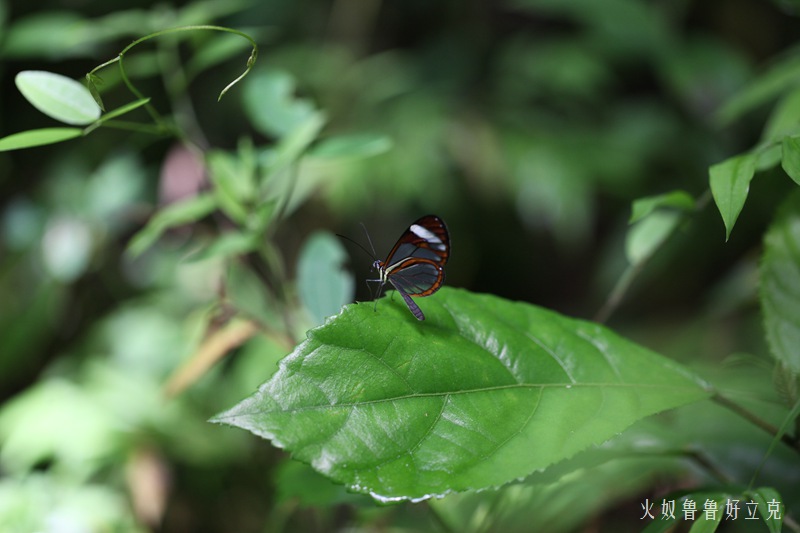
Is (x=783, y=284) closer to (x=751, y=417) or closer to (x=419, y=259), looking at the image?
(x=751, y=417)

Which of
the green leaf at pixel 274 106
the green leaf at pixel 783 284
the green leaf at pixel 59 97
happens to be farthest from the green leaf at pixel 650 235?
the green leaf at pixel 59 97

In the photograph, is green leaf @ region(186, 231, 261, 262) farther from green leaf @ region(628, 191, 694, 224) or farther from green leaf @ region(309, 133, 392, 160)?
green leaf @ region(628, 191, 694, 224)

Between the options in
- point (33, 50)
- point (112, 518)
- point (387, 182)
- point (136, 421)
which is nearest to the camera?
point (112, 518)

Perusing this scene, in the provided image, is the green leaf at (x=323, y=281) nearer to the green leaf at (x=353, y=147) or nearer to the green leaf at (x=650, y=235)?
the green leaf at (x=353, y=147)

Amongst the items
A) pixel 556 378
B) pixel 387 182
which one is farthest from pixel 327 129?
pixel 556 378

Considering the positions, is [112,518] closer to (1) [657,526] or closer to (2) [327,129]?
(1) [657,526]

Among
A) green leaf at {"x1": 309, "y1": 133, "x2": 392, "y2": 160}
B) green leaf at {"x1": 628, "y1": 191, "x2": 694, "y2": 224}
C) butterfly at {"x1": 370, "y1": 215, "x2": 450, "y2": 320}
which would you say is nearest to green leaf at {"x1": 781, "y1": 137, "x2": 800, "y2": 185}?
green leaf at {"x1": 628, "y1": 191, "x2": 694, "y2": 224}
